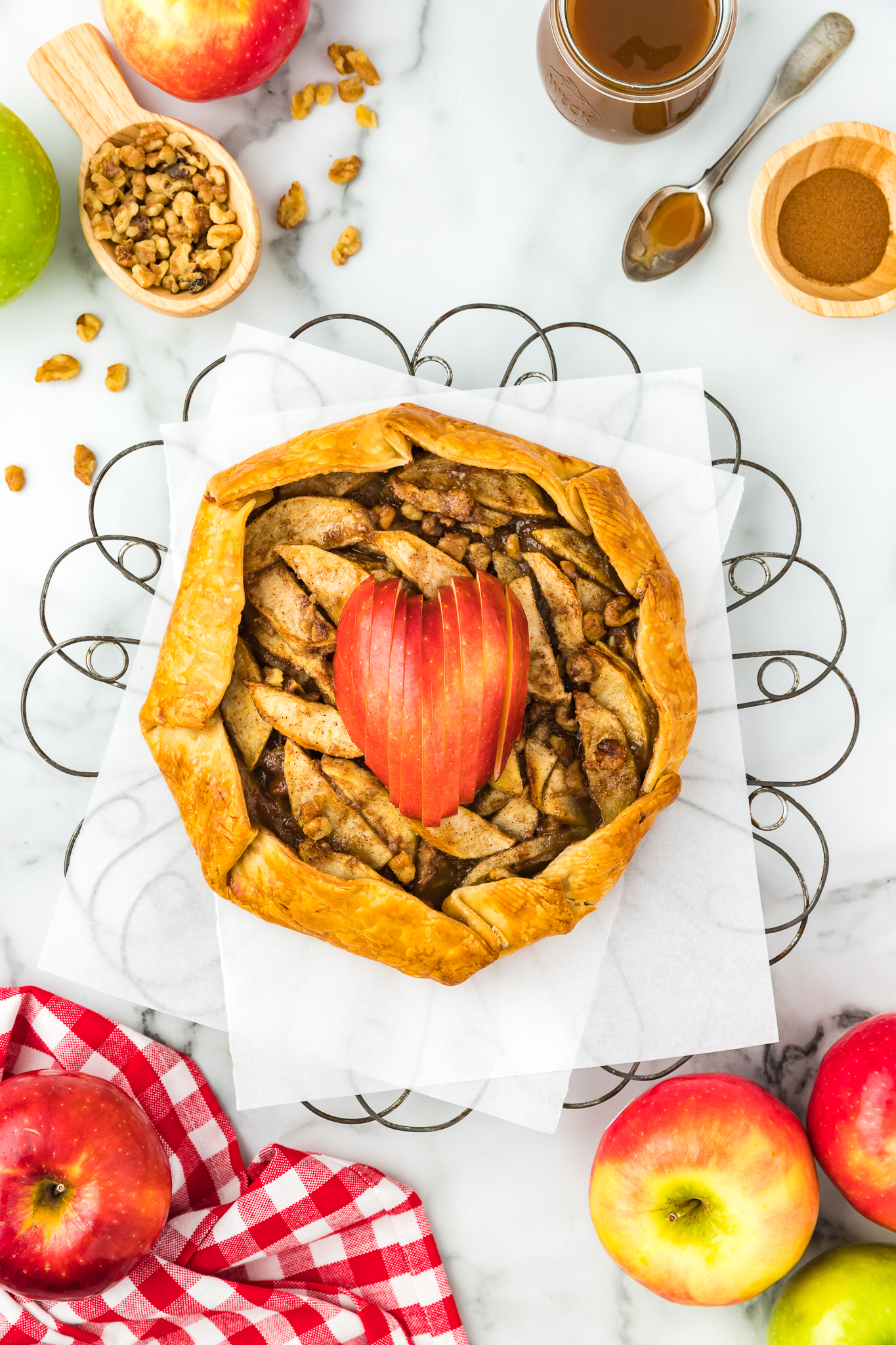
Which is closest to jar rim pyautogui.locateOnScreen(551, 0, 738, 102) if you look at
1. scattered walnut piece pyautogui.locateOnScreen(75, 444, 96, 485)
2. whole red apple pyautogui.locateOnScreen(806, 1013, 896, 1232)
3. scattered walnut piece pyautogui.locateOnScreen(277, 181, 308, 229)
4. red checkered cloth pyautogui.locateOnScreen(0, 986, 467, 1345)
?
scattered walnut piece pyautogui.locateOnScreen(277, 181, 308, 229)

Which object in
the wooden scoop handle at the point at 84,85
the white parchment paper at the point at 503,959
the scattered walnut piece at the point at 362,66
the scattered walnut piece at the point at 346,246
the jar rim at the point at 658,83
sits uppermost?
the jar rim at the point at 658,83

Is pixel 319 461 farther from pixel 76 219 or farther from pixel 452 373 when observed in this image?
pixel 76 219

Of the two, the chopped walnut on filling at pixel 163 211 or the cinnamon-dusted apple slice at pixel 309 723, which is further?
the chopped walnut on filling at pixel 163 211

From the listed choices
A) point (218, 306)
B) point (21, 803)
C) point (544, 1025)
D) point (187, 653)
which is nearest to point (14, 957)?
point (21, 803)

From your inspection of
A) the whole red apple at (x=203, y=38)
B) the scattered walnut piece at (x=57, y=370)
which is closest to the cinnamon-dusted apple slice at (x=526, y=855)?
the scattered walnut piece at (x=57, y=370)

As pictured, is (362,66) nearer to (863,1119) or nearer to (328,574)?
(328,574)

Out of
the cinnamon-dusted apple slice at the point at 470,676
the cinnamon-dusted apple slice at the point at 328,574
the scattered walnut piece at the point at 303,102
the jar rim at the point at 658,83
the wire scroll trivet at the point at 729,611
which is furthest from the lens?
the scattered walnut piece at the point at 303,102

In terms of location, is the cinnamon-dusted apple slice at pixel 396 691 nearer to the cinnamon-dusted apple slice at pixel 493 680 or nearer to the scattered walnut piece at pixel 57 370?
the cinnamon-dusted apple slice at pixel 493 680
